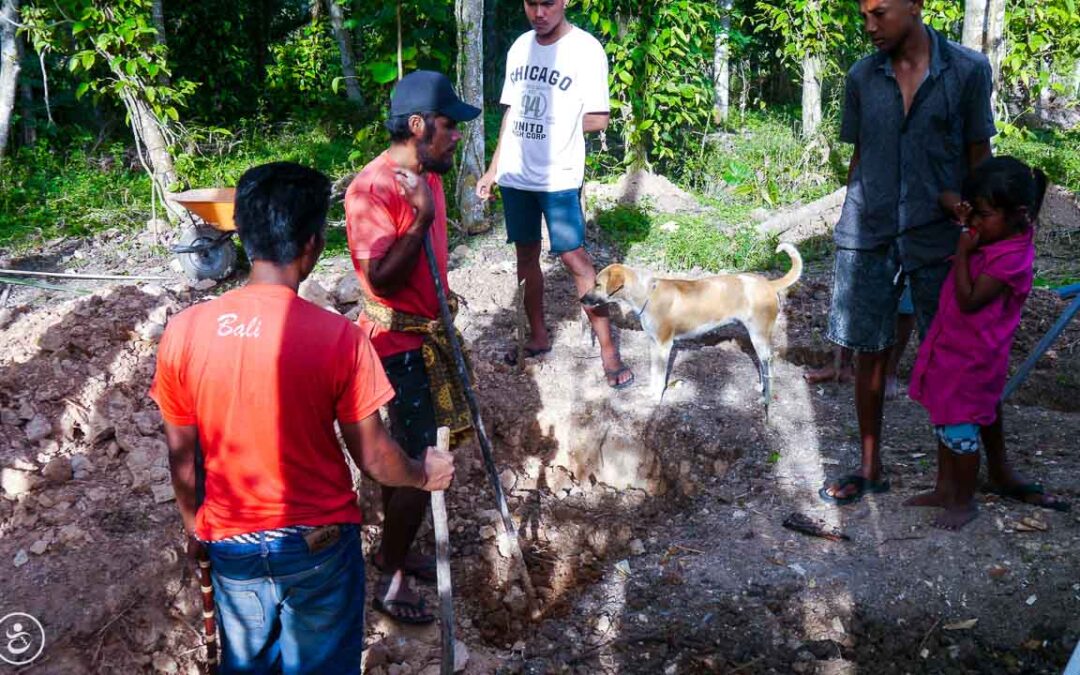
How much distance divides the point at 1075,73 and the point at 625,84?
6.98m

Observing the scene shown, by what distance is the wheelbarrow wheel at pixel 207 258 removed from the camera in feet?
23.6

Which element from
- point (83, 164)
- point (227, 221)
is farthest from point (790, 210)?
point (83, 164)

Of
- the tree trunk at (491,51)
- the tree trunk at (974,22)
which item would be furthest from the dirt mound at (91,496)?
the tree trunk at (491,51)

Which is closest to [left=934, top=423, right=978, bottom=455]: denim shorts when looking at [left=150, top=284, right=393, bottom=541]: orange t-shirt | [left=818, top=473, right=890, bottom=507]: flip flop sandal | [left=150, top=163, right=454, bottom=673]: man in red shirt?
[left=818, top=473, right=890, bottom=507]: flip flop sandal

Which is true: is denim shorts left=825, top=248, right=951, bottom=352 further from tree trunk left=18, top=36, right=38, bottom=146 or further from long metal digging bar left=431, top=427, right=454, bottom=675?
tree trunk left=18, top=36, right=38, bottom=146

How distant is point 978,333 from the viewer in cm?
344

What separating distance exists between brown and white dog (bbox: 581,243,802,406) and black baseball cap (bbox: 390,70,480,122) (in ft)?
6.02

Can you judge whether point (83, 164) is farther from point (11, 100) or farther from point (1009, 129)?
point (1009, 129)

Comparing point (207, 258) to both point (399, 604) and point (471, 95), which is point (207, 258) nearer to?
point (471, 95)

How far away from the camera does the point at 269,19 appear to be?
1477 centimetres

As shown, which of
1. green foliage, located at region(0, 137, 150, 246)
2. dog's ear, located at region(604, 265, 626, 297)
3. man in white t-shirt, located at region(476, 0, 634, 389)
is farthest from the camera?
green foliage, located at region(0, 137, 150, 246)

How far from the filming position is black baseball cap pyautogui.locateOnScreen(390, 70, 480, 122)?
3.27 meters

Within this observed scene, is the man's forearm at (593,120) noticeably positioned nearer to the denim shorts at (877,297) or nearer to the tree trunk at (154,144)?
the denim shorts at (877,297)

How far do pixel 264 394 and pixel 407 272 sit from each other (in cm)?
111
